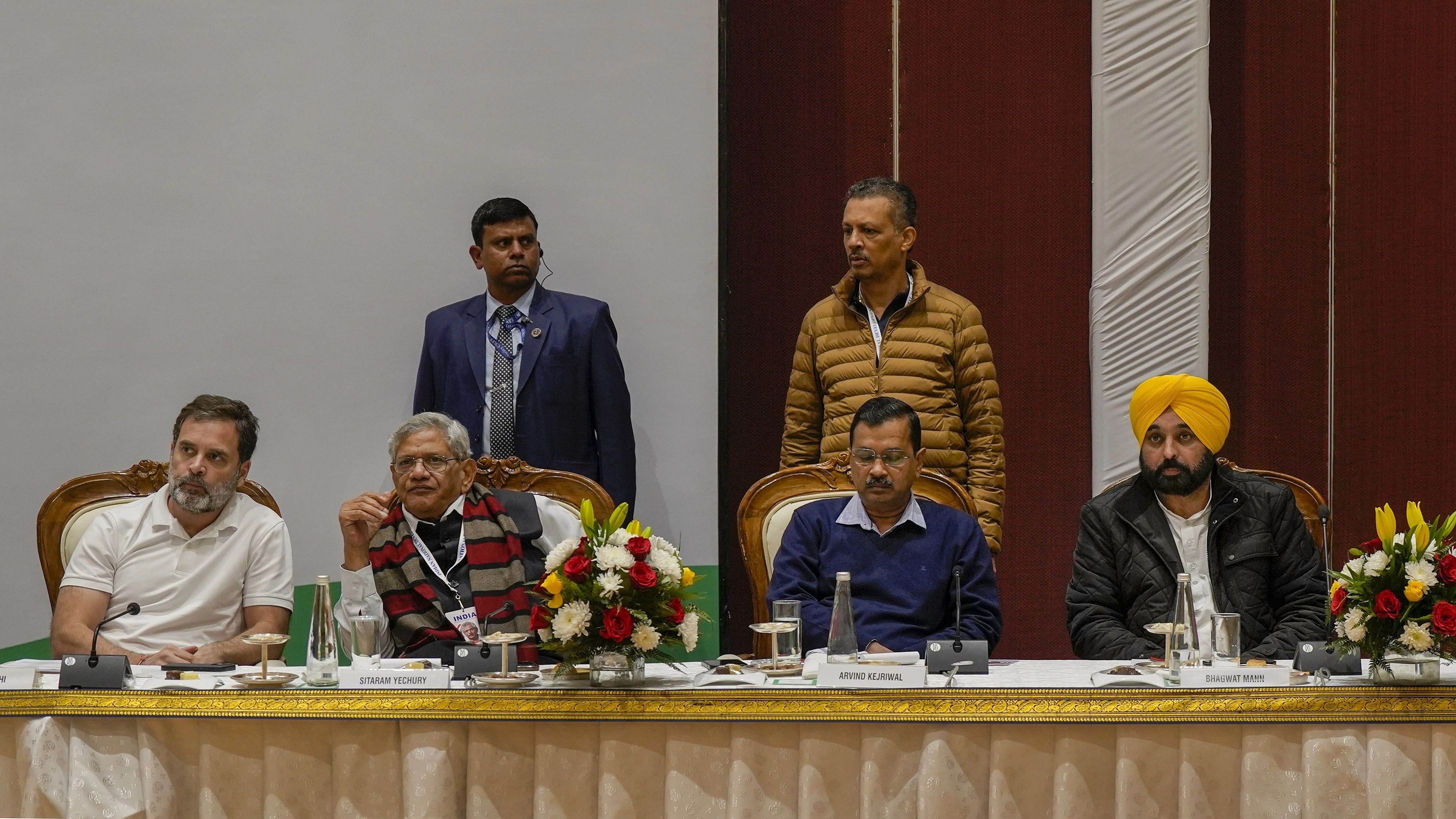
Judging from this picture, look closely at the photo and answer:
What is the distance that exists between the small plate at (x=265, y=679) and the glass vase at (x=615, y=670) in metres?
0.54

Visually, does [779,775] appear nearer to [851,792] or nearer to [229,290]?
[851,792]

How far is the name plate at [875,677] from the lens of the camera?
8.23ft

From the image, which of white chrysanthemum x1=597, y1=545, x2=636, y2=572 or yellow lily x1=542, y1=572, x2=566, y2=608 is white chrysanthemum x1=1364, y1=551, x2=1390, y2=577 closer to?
white chrysanthemum x1=597, y1=545, x2=636, y2=572

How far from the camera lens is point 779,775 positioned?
97.4 inches

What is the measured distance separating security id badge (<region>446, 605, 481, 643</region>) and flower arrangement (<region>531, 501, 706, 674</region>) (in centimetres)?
62

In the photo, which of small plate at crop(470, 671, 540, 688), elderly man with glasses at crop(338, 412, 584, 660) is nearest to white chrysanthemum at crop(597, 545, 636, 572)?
small plate at crop(470, 671, 540, 688)

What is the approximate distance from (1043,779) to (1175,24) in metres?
3.07

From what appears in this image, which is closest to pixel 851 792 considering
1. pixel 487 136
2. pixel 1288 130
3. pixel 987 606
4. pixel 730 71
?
pixel 987 606

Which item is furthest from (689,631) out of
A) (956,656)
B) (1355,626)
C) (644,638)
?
(1355,626)

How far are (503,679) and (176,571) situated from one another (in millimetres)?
1231

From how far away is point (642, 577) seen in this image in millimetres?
2570

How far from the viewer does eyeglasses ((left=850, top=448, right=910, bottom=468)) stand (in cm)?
337

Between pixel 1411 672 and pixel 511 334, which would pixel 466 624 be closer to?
pixel 511 334

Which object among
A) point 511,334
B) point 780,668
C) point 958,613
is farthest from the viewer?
point 511,334
